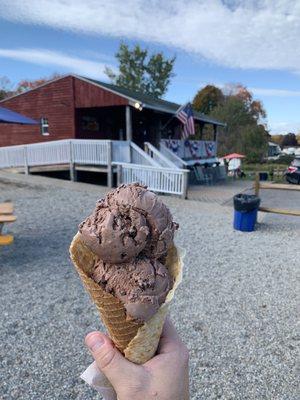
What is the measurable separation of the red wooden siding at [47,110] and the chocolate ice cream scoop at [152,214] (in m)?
19.3

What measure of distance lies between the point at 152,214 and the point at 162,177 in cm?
1327

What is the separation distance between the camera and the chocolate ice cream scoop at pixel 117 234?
1590mm

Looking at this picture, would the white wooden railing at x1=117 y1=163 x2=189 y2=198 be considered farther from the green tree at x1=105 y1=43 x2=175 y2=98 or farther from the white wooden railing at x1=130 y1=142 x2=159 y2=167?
the green tree at x1=105 y1=43 x2=175 y2=98

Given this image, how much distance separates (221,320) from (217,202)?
10595 mm

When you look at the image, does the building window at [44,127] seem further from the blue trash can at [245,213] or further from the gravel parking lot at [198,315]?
the blue trash can at [245,213]

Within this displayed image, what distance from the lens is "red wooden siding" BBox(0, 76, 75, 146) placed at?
65.8 ft

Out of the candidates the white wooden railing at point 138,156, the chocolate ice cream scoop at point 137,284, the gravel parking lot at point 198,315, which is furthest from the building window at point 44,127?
the chocolate ice cream scoop at point 137,284

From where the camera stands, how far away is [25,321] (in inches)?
173

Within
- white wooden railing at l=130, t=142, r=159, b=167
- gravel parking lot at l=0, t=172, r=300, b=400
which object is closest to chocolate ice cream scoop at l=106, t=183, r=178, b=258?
gravel parking lot at l=0, t=172, r=300, b=400

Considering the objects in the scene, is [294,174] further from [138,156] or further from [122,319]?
[122,319]

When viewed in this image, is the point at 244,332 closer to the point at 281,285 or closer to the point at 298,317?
the point at 298,317

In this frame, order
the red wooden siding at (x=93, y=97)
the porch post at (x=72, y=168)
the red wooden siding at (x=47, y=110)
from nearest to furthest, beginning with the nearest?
the porch post at (x=72, y=168)
the red wooden siding at (x=93, y=97)
the red wooden siding at (x=47, y=110)

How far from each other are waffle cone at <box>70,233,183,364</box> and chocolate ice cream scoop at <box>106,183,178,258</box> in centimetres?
20

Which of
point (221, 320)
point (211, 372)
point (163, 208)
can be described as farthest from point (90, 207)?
point (163, 208)
